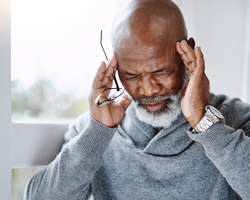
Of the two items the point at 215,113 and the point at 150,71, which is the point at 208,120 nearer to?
the point at 215,113

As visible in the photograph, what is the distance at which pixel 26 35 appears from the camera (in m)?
1.19

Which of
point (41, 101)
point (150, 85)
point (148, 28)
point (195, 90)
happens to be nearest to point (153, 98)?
point (150, 85)

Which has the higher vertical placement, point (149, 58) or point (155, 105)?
point (149, 58)

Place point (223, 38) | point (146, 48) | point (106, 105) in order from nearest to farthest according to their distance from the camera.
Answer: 1. point (146, 48)
2. point (106, 105)
3. point (223, 38)

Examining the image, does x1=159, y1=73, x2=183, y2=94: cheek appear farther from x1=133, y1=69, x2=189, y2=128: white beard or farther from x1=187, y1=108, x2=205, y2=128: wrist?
x1=187, y1=108, x2=205, y2=128: wrist

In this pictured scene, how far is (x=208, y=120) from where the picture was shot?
977mm

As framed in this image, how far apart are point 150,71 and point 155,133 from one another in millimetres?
373

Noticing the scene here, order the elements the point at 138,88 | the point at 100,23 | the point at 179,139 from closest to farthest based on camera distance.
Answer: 1. the point at 138,88
2. the point at 179,139
3. the point at 100,23

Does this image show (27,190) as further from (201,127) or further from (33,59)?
(201,127)

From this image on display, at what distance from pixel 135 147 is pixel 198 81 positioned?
0.43m

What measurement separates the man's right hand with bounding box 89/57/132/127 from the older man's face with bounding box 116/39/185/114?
0.06 meters

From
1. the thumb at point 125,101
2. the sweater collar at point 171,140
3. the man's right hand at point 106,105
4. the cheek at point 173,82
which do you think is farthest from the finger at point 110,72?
the sweater collar at point 171,140

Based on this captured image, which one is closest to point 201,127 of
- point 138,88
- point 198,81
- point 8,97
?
point 198,81

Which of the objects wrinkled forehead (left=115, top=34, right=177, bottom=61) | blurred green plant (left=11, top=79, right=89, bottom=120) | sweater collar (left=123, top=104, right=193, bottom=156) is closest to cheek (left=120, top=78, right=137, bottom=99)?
wrinkled forehead (left=115, top=34, right=177, bottom=61)
